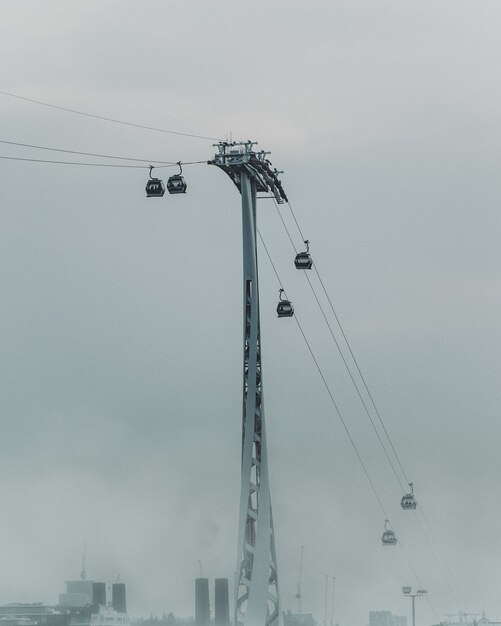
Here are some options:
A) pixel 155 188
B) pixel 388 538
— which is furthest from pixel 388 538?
pixel 155 188

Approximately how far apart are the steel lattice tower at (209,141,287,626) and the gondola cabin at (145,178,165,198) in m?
7.99

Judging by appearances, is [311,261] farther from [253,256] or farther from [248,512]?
[248,512]

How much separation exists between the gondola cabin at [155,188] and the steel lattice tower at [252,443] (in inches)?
314

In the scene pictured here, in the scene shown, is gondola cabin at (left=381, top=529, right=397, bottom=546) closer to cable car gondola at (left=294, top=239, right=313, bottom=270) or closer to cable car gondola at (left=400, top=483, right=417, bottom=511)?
cable car gondola at (left=400, top=483, right=417, bottom=511)

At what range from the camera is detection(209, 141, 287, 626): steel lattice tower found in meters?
73.1

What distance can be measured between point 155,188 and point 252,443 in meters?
13.4

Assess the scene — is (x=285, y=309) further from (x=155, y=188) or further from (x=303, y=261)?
(x=155, y=188)

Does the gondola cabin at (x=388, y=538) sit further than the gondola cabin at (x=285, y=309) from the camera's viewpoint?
Yes

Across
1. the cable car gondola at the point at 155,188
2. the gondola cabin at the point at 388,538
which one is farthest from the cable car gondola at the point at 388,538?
the cable car gondola at the point at 155,188

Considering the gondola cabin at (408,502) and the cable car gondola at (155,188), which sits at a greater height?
the cable car gondola at (155,188)

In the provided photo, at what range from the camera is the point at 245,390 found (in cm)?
7531

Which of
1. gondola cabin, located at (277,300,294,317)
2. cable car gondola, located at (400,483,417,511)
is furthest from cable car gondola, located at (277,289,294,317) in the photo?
cable car gondola, located at (400,483,417,511)

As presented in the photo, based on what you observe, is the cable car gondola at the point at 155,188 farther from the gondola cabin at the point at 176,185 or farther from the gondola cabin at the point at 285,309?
the gondola cabin at the point at 285,309

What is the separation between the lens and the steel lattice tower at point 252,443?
2876 inches
